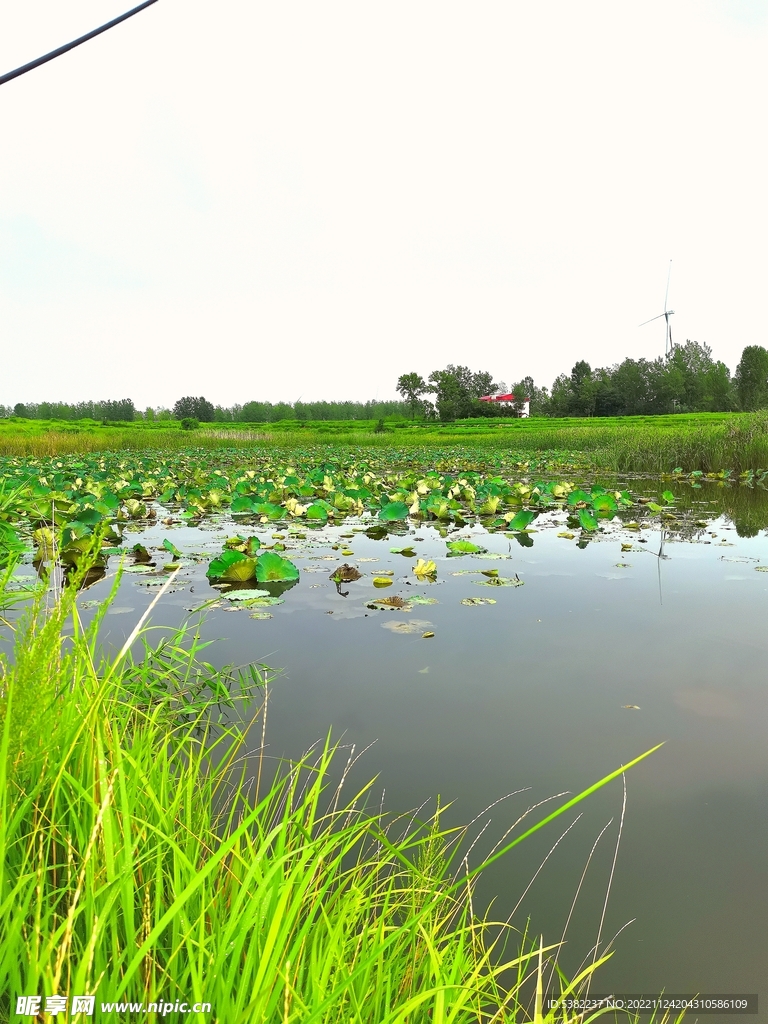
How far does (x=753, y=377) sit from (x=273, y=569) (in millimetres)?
63831

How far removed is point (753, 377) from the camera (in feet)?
184

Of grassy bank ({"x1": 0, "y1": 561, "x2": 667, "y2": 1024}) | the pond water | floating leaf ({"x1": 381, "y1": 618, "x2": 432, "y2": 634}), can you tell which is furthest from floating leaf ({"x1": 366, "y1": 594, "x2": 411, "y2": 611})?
grassy bank ({"x1": 0, "y1": 561, "x2": 667, "y2": 1024})

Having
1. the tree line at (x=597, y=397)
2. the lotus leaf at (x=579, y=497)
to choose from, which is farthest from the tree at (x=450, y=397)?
the lotus leaf at (x=579, y=497)

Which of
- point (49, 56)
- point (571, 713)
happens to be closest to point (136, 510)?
point (571, 713)

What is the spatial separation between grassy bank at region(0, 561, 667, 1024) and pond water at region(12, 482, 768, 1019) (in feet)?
0.66

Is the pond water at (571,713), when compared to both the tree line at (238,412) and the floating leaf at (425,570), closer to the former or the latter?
the floating leaf at (425,570)

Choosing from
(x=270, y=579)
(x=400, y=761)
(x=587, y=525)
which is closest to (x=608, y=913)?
(x=400, y=761)

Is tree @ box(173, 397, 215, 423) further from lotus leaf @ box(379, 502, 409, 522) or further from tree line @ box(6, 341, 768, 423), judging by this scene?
lotus leaf @ box(379, 502, 409, 522)

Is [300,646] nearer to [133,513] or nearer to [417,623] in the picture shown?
[417,623]

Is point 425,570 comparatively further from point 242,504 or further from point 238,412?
point 238,412

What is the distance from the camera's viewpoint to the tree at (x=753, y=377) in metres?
55.5

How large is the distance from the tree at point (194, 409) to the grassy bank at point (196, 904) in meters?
67.6

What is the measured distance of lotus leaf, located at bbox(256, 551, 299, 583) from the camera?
12.5ft

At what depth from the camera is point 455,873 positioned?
142 cm
